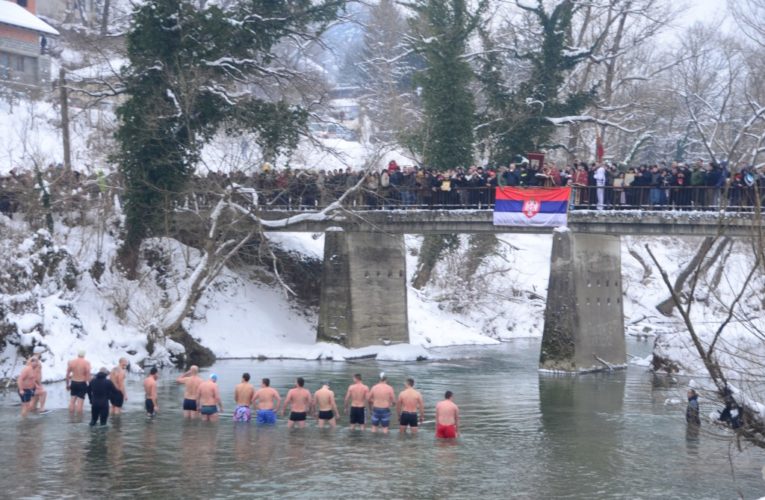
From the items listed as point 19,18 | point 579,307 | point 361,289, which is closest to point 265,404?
point 579,307

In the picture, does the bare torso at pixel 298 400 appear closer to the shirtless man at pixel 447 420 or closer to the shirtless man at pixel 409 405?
the shirtless man at pixel 409 405

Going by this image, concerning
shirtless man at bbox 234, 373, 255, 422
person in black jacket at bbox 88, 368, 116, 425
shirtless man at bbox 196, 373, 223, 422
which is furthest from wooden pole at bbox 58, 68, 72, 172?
shirtless man at bbox 234, 373, 255, 422

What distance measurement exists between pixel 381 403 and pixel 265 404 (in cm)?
291

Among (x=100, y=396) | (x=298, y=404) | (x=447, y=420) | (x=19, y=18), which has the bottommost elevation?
(x=447, y=420)

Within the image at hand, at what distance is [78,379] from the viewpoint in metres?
28.3

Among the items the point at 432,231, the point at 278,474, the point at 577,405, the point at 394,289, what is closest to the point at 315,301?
the point at 394,289

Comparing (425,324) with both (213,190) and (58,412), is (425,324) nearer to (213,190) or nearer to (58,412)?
(213,190)

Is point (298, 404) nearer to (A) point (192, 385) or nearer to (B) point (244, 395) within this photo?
(B) point (244, 395)

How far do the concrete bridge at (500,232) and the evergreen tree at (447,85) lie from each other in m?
8.24

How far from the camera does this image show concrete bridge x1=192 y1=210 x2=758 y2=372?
39.5 meters

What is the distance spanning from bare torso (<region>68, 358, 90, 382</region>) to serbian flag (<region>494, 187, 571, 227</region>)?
708 inches

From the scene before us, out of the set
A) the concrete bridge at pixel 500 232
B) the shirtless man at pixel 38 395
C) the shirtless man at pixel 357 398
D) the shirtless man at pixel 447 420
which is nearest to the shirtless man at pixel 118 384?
the shirtless man at pixel 38 395

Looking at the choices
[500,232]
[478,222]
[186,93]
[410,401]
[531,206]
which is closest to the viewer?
[410,401]

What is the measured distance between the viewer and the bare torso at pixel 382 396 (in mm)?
27078
